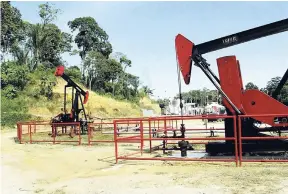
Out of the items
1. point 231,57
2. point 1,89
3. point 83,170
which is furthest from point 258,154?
point 1,89

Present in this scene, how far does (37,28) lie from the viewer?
157ft

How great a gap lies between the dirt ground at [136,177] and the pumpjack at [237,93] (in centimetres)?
111

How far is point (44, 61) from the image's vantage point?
49.1m

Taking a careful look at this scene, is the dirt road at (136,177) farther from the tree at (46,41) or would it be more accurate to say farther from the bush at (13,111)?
the tree at (46,41)

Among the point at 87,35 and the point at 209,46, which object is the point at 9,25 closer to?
the point at 87,35

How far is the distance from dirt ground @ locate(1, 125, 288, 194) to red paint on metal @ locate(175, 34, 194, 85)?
225 cm

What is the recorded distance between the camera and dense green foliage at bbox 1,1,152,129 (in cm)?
3581

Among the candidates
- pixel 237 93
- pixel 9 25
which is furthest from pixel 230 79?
pixel 9 25

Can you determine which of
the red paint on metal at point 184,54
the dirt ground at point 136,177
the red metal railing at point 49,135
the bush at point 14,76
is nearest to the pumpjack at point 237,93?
the red paint on metal at point 184,54

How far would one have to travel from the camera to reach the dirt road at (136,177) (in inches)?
232

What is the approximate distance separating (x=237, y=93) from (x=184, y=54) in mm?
1592

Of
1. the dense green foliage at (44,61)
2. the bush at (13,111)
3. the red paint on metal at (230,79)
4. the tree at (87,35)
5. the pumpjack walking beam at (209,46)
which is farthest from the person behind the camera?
the tree at (87,35)

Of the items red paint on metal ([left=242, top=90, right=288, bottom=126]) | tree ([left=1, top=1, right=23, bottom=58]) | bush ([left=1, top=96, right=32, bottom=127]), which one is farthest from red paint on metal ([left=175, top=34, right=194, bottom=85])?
tree ([left=1, top=1, right=23, bottom=58])

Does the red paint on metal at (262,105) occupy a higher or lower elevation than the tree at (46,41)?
lower
